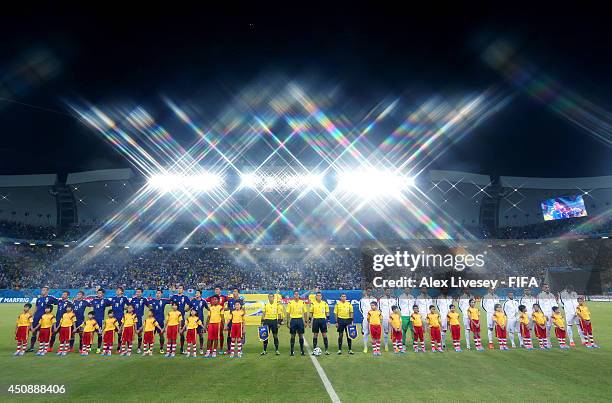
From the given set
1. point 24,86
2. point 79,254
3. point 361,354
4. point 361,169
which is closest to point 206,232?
point 79,254

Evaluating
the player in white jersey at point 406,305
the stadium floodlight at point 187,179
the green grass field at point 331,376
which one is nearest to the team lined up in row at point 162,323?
the green grass field at point 331,376

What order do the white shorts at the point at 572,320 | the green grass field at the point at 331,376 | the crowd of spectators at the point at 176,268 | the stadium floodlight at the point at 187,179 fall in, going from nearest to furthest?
the green grass field at the point at 331,376 < the white shorts at the point at 572,320 < the stadium floodlight at the point at 187,179 < the crowd of spectators at the point at 176,268

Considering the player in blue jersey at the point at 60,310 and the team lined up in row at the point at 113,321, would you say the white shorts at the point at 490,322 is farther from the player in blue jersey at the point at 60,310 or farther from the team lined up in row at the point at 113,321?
the player in blue jersey at the point at 60,310

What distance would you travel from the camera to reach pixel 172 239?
51.2 meters

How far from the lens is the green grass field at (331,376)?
8593 millimetres

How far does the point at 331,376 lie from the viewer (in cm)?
1043

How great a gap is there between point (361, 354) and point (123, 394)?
792 cm

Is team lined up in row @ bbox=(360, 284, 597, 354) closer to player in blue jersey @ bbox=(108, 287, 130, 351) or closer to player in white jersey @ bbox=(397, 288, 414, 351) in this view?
player in white jersey @ bbox=(397, 288, 414, 351)

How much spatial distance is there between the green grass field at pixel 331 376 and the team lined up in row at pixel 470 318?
87 cm

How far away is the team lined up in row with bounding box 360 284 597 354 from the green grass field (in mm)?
872

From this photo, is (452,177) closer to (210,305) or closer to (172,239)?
(172,239)

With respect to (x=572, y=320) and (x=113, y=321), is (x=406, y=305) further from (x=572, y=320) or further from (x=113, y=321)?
(x=113, y=321)

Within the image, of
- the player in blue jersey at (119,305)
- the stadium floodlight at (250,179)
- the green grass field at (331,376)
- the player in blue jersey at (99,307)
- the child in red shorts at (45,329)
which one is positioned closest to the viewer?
the green grass field at (331,376)

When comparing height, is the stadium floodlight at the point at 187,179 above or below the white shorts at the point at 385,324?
above
